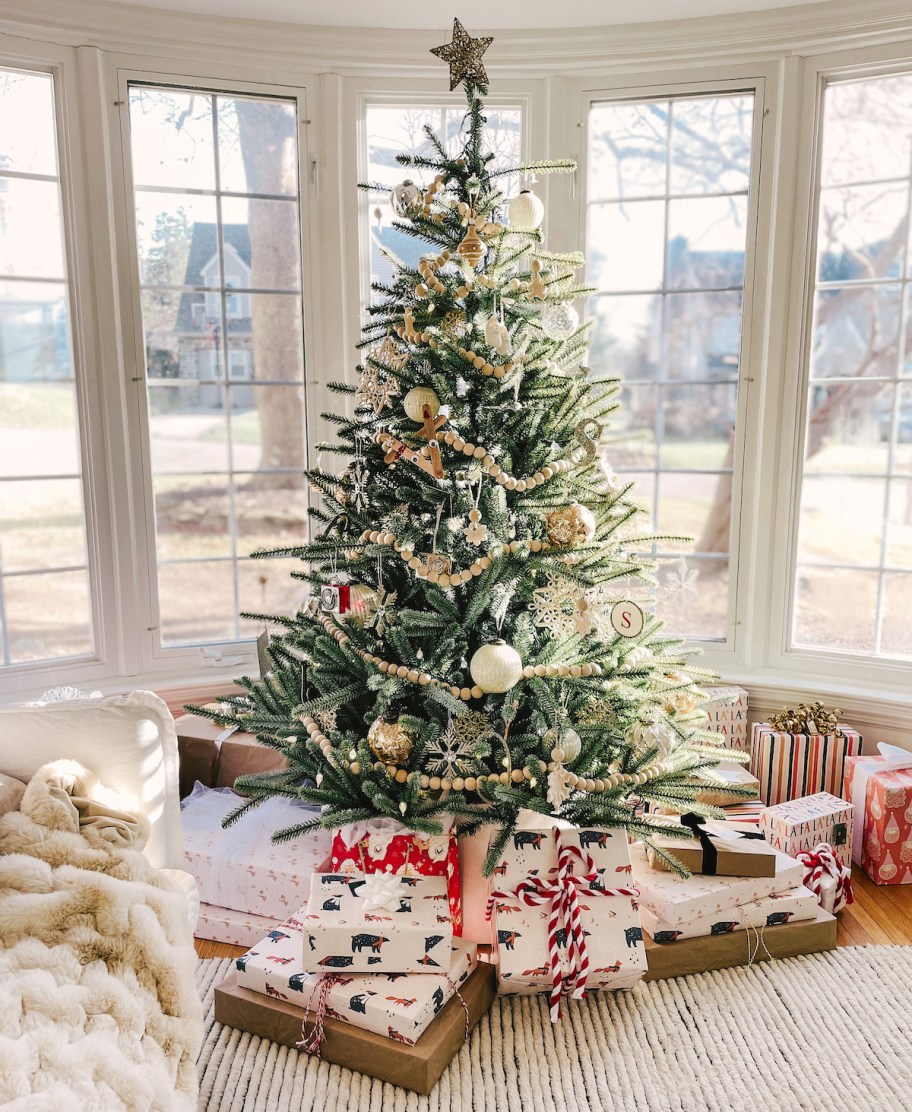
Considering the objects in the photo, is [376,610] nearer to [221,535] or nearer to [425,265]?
[425,265]

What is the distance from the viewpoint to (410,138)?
9.56ft

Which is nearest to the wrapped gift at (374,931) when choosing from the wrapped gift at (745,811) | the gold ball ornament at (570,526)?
the gold ball ornament at (570,526)

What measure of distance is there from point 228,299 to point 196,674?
1286mm

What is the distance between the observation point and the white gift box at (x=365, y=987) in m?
1.68

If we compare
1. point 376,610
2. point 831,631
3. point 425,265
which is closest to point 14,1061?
point 376,610

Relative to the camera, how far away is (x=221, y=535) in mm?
3154

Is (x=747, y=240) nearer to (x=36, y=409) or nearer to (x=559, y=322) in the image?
(x=559, y=322)

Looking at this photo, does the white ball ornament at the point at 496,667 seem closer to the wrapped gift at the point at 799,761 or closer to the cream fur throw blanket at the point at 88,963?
the cream fur throw blanket at the point at 88,963

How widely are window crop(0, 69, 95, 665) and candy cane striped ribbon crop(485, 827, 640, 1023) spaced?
176cm

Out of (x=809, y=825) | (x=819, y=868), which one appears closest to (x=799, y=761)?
(x=809, y=825)

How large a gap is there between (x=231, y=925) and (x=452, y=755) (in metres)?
0.80

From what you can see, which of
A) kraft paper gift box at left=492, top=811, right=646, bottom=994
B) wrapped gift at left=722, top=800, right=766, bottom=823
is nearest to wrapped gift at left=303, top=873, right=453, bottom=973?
kraft paper gift box at left=492, top=811, right=646, bottom=994

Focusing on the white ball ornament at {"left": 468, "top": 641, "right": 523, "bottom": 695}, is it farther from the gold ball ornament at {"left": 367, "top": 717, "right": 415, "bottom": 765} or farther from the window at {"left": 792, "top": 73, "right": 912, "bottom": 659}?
the window at {"left": 792, "top": 73, "right": 912, "bottom": 659}

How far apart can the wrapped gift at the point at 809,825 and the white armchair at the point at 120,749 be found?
152 cm
